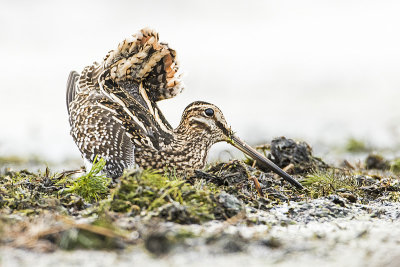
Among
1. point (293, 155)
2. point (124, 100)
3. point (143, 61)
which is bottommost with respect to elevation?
point (293, 155)

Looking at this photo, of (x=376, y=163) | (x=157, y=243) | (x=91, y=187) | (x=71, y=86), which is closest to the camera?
(x=157, y=243)

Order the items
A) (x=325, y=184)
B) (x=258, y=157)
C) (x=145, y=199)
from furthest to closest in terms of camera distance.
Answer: (x=258, y=157) < (x=325, y=184) < (x=145, y=199)

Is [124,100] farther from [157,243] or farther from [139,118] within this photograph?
[157,243]

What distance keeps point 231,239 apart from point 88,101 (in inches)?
150

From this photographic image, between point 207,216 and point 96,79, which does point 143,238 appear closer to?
point 207,216

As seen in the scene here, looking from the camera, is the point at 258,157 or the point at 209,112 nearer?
the point at 209,112

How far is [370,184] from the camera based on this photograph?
6.59 metres

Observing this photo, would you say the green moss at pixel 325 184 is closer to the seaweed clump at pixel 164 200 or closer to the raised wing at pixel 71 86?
the seaweed clump at pixel 164 200

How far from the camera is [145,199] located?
14.4 ft

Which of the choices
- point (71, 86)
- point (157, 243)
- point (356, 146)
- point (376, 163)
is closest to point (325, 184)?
point (376, 163)

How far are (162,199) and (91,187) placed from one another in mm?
1224

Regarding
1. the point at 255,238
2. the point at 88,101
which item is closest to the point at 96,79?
the point at 88,101

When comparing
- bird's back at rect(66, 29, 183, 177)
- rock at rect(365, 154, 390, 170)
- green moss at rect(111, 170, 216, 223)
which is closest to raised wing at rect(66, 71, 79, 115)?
bird's back at rect(66, 29, 183, 177)

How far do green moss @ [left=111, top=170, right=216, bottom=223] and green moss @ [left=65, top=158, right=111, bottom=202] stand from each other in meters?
0.76
